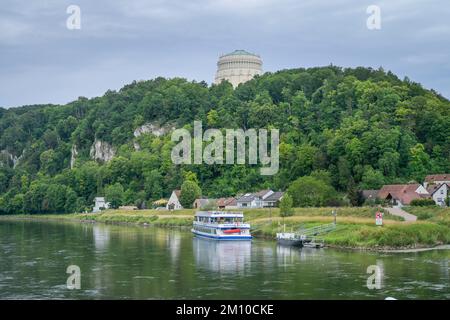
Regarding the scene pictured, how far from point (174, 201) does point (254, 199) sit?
68.2ft

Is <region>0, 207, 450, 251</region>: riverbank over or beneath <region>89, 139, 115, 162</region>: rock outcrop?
beneath

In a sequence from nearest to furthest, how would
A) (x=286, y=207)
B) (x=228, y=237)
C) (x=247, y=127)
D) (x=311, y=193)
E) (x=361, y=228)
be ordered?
(x=361, y=228) → (x=228, y=237) → (x=286, y=207) → (x=311, y=193) → (x=247, y=127)

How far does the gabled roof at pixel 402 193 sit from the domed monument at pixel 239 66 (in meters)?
112

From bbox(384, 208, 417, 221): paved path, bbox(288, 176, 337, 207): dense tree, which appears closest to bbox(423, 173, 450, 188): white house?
bbox(288, 176, 337, 207): dense tree

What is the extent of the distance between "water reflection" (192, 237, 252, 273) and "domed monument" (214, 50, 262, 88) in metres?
124

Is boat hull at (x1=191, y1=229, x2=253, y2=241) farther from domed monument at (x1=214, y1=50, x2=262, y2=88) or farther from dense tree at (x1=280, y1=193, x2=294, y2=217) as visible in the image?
domed monument at (x1=214, y1=50, x2=262, y2=88)

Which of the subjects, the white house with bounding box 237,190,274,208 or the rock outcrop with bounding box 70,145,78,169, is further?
the rock outcrop with bounding box 70,145,78,169

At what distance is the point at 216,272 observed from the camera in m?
41.9

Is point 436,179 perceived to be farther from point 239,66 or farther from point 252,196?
point 239,66

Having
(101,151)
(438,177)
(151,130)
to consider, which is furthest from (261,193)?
(101,151)

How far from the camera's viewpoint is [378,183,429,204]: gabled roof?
7778 centimetres

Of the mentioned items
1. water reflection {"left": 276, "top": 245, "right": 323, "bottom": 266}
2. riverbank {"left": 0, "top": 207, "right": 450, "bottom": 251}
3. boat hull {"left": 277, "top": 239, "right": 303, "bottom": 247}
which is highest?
riverbank {"left": 0, "top": 207, "right": 450, "bottom": 251}
